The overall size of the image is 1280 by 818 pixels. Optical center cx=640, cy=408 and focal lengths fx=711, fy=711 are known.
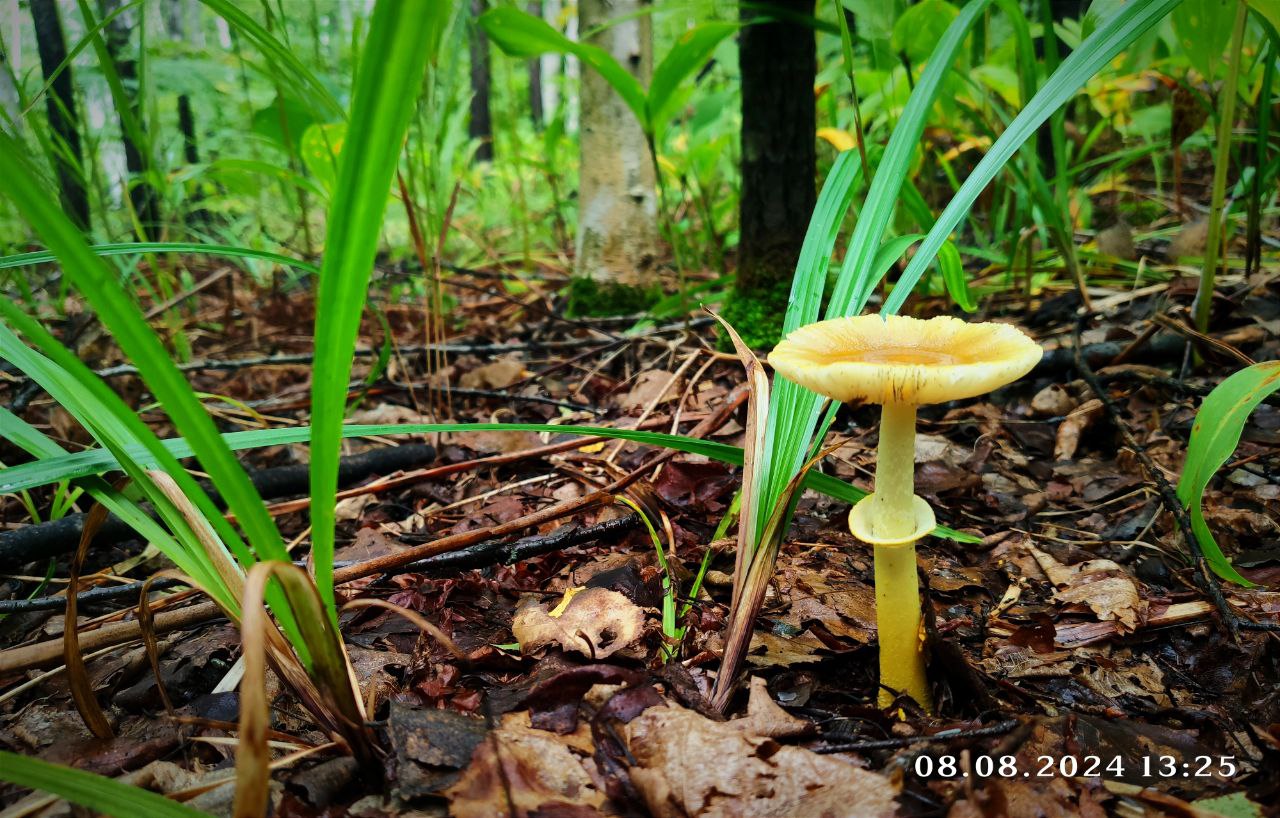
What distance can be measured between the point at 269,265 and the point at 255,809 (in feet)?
16.7

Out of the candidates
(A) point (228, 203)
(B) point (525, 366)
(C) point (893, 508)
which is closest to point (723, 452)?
(C) point (893, 508)

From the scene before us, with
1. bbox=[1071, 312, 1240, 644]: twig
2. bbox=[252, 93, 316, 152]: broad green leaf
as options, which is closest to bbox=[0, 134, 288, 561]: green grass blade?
bbox=[1071, 312, 1240, 644]: twig

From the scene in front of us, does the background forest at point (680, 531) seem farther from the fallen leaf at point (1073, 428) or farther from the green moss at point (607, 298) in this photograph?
the green moss at point (607, 298)

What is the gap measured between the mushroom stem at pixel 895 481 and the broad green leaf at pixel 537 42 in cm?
155

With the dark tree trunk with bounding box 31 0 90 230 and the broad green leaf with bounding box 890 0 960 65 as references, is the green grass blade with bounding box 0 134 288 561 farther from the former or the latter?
the dark tree trunk with bounding box 31 0 90 230

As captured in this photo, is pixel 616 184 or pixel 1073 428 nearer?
pixel 1073 428

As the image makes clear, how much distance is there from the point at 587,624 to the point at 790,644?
367 millimetres

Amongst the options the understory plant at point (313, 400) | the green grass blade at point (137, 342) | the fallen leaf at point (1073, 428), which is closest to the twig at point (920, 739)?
the understory plant at point (313, 400)

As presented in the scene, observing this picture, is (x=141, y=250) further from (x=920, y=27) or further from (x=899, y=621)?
(x=920, y=27)

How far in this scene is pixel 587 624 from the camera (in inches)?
51.1

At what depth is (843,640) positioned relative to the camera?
4.26ft

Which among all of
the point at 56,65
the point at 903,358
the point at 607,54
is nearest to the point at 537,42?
the point at 607,54

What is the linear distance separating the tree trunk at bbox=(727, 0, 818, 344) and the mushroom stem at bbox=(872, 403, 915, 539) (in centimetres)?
129

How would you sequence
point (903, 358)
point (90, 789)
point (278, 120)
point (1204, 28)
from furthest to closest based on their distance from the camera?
point (278, 120), point (1204, 28), point (903, 358), point (90, 789)
